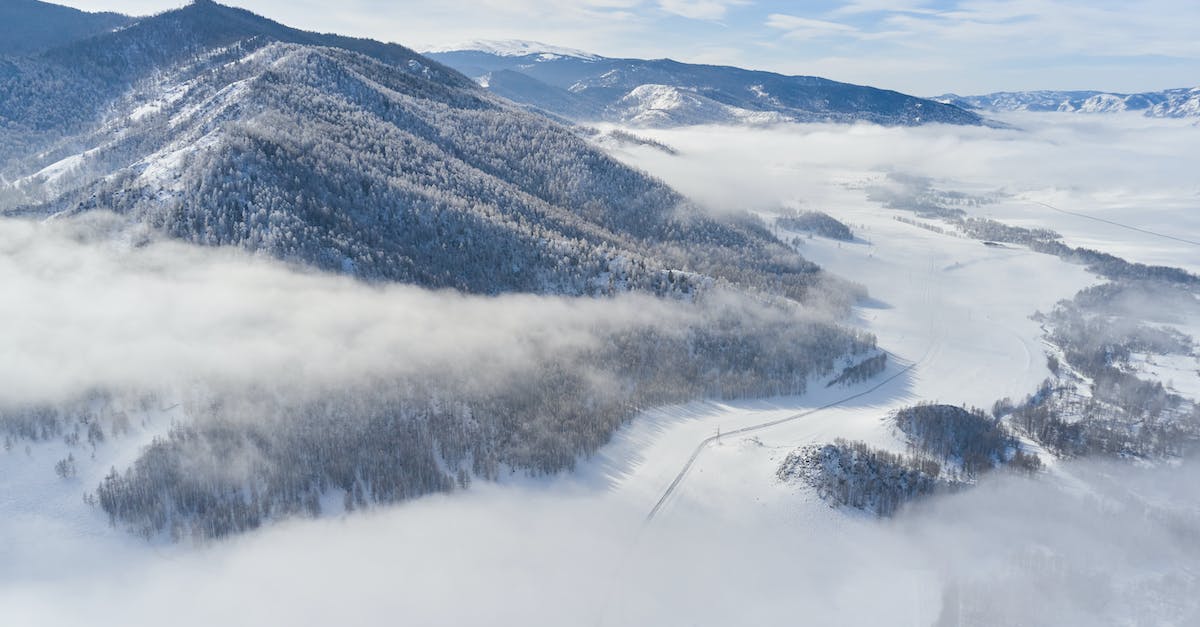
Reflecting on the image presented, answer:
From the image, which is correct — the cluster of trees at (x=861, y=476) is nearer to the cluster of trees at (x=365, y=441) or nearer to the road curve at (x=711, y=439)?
the road curve at (x=711, y=439)

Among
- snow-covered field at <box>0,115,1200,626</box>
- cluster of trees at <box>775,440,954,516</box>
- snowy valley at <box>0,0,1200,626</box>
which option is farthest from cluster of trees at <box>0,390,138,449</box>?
cluster of trees at <box>775,440,954,516</box>

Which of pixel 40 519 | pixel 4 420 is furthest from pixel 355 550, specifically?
pixel 4 420

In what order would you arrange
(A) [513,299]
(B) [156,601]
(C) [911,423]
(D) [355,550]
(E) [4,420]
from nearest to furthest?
(B) [156,601]
(D) [355,550]
(E) [4,420]
(C) [911,423]
(A) [513,299]

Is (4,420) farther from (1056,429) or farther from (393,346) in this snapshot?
(1056,429)

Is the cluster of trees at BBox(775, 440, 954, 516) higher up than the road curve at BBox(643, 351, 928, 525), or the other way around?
the cluster of trees at BBox(775, 440, 954, 516)

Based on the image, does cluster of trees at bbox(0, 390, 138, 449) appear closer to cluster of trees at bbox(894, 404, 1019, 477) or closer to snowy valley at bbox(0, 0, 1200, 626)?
snowy valley at bbox(0, 0, 1200, 626)
